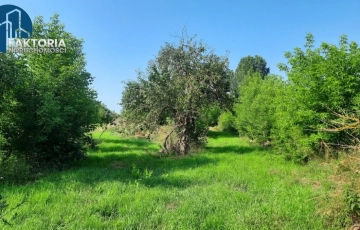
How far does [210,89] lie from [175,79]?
204 centimetres

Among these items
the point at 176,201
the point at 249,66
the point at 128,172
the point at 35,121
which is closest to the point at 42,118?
the point at 35,121

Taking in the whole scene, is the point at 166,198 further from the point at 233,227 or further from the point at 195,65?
the point at 195,65

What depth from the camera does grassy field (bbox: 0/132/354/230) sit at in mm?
4039

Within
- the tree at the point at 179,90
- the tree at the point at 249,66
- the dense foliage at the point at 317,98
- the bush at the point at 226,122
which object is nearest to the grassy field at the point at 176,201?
the dense foliage at the point at 317,98

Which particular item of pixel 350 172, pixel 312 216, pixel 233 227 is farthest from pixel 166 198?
pixel 350 172

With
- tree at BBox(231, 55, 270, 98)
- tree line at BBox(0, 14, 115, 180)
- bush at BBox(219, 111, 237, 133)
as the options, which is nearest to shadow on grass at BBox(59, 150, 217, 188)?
tree line at BBox(0, 14, 115, 180)

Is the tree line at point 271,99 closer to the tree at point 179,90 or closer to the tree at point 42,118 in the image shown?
the tree at point 179,90

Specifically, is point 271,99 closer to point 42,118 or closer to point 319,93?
point 319,93

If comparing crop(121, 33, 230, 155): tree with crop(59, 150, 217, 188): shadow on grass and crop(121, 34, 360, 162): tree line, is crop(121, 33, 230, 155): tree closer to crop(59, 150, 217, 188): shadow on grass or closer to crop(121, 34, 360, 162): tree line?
crop(121, 34, 360, 162): tree line
